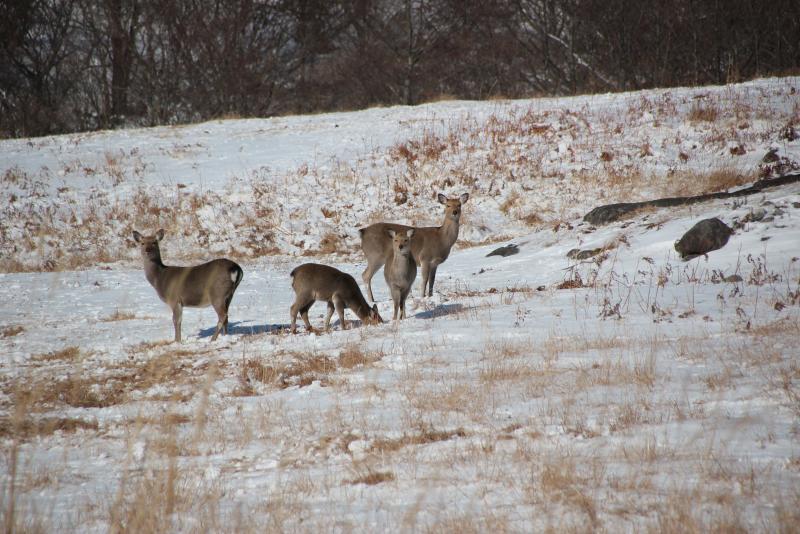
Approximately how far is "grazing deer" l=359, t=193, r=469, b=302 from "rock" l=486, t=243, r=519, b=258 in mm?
2074

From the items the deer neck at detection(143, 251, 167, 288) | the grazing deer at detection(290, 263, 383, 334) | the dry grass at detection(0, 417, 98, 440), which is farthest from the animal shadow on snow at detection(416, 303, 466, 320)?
the dry grass at detection(0, 417, 98, 440)

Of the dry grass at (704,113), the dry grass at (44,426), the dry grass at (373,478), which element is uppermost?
the dry grass at (704,113)

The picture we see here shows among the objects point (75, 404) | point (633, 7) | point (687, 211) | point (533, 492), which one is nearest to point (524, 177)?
point (687, 211)

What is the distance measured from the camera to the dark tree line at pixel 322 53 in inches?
1457

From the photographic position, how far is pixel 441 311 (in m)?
10.3

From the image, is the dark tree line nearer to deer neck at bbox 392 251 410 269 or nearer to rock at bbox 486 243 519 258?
rock at bbox 486 243 519 258

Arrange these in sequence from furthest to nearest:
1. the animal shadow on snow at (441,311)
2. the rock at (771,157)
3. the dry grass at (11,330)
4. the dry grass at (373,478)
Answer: the rock at (771,157) < the dry grass at (11,330) < the animal shadow on snow at (441,311) < the dry grass at (373,478)

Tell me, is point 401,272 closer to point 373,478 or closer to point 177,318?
point 177,318

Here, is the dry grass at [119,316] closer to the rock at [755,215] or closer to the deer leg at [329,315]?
the deer leg at [329,315]

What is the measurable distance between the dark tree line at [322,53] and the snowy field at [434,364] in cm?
1715

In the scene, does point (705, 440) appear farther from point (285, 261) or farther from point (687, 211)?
point (285, 261)

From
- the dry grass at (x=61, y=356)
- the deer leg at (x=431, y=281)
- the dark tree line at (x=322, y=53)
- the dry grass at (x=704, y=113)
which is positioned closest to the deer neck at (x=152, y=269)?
the dry grass at (x=61, y=356)

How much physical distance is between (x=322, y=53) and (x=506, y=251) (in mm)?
30580

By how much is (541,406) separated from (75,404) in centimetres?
423
